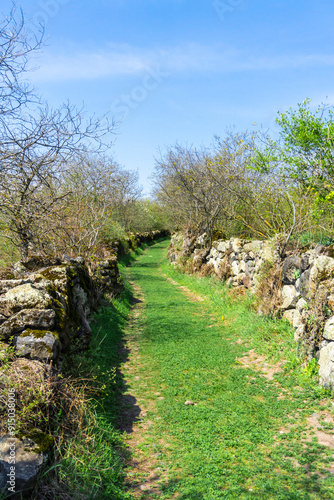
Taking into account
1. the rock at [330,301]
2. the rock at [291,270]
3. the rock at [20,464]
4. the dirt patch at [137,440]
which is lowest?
the dirt patch at [137,440]

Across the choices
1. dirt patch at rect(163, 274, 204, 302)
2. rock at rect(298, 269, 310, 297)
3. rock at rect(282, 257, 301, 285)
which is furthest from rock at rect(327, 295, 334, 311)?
dirt patch at rect(163, 274, 204, 302)

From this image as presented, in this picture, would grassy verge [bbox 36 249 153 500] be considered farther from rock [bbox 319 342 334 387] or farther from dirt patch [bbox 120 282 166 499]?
rock [bbox 319 342 334 387]

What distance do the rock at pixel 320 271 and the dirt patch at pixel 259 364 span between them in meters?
1.56

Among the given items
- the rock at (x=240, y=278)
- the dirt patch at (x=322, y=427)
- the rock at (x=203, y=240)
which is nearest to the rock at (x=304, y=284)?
the dirt patch at (x=322, y=427)

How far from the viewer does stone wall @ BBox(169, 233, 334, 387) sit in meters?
5.55

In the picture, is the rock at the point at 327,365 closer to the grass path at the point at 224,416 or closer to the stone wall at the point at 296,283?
the stone wall at the point at 296,283

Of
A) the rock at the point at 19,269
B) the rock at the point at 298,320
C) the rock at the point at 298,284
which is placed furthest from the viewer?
the rock at the point at 298,284

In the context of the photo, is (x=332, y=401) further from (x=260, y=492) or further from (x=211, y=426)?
(x=260, y=492)

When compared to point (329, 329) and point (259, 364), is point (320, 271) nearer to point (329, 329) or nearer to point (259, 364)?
point (329, 329)

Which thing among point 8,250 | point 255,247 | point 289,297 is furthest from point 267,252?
point 8,250

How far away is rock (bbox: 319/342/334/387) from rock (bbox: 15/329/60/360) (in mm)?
3836

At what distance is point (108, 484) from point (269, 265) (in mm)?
6730

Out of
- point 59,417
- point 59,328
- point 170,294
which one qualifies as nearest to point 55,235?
point 170,294

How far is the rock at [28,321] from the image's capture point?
14.9ft
